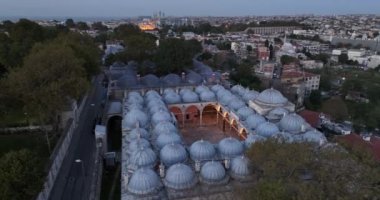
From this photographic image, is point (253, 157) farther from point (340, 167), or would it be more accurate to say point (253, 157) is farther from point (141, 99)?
point (141, 99)

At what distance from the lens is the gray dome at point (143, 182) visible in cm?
2255

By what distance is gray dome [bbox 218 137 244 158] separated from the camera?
88.2 feet

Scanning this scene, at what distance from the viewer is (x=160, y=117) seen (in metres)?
32.9

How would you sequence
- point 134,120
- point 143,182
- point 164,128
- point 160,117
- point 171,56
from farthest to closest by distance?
point 171,56, point 160,117, point 134,120, point 164,128, point 143,182

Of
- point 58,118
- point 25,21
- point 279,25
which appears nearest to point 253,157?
point 58,118

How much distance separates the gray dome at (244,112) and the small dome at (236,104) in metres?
1.46

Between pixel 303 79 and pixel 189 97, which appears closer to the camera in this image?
pixel 189 97

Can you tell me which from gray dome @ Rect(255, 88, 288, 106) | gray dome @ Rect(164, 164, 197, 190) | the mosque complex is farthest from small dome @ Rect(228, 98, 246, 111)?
gray dome @ Rect(164, 164, 197, 190)

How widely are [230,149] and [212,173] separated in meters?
3.81

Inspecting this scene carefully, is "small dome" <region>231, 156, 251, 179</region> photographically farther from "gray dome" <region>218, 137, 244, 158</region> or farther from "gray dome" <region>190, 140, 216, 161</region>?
"gray dome" <region>190, 140, 216, 161</region>

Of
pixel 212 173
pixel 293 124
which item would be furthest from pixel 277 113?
pixel 212 173

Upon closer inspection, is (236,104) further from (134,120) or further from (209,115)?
(134,120)

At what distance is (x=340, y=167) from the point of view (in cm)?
2075

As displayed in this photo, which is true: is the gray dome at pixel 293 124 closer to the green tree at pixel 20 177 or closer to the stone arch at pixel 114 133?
the stone arch at pixel 114 133
